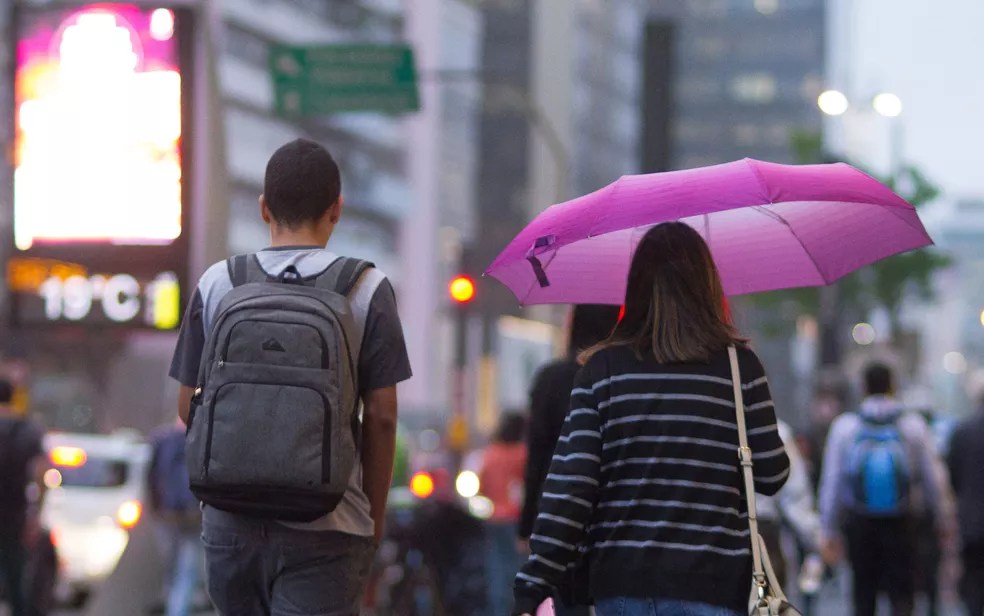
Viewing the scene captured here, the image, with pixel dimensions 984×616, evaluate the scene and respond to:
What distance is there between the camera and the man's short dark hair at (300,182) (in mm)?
4703

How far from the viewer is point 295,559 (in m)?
4.41

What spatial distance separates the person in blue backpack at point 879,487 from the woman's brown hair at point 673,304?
5523 mm

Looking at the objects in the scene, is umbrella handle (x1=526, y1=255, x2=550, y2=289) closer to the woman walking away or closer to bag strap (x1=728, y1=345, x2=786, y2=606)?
the woman walking away

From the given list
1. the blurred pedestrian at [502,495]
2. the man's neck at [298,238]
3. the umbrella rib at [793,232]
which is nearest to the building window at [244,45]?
the blurred pedestrian at [502,495]

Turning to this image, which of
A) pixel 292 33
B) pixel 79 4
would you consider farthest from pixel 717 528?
pixel 292 33

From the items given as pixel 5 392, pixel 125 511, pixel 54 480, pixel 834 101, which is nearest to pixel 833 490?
pixel 5 392

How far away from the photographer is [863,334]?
7188cm

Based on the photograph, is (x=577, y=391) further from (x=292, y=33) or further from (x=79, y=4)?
(x=292, y=33)

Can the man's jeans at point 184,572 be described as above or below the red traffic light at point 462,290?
below

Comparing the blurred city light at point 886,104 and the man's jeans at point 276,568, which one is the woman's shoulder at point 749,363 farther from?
the blurred city light at point 886,104

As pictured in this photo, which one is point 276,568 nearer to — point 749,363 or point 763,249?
point 749,363

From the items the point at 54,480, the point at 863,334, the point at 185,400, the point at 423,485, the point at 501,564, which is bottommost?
the point at 863,334

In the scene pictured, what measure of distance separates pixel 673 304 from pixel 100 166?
11872mm

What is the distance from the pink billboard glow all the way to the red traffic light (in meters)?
5.40
